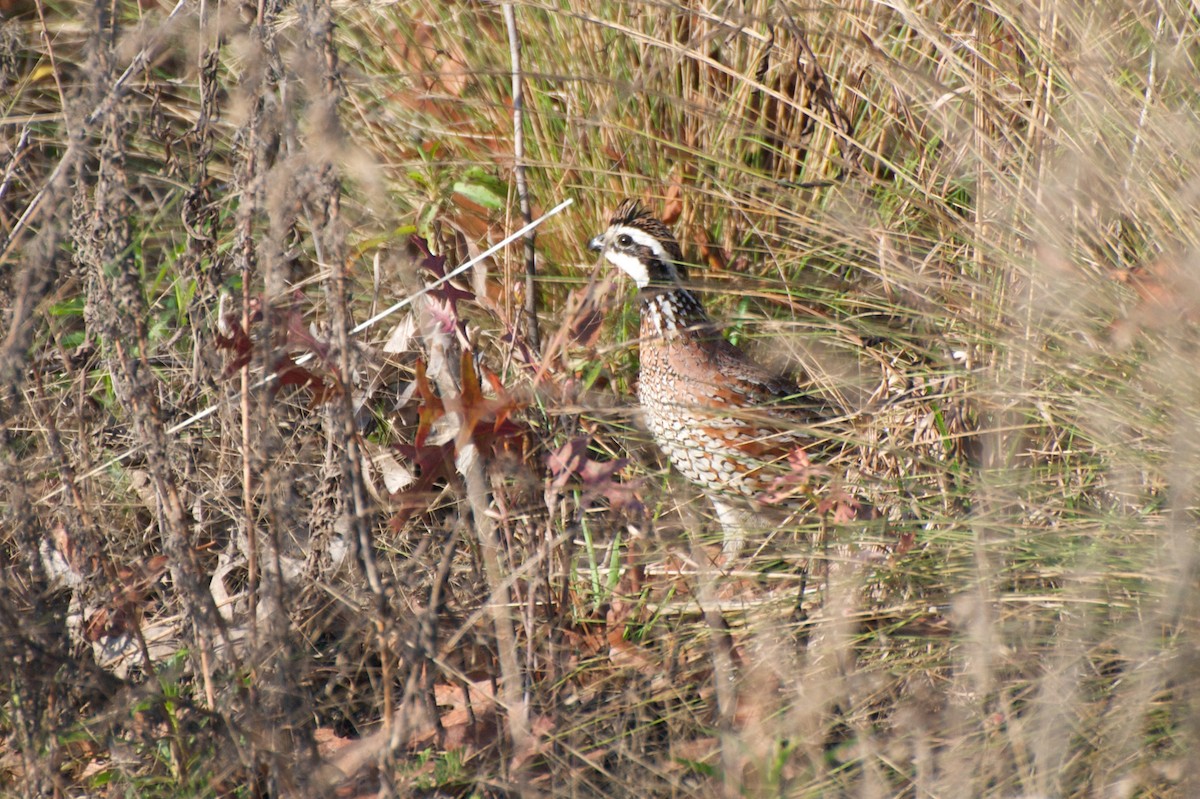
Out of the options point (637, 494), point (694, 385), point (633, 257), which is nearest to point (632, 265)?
point (633, 257)

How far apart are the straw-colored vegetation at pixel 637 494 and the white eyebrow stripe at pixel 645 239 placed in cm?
18

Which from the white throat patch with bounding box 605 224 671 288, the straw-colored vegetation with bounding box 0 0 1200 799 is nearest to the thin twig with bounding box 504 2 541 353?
the straw-colored vegetation with bounding box 0 0 1200 799

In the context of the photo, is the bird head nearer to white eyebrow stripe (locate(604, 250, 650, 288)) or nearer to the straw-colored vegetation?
white eyebrow stripe (locate(604, 250, 650, 288))

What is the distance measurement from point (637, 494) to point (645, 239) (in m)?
1.03

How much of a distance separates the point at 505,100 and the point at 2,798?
2708 millimetres

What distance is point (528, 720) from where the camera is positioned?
278 cm

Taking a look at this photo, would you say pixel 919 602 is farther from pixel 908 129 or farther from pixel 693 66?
pixel 693 66

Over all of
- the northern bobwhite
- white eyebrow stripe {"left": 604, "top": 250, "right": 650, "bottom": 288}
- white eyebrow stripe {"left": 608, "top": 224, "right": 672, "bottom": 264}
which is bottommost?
the northern bobwhite

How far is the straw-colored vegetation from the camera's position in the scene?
7.68ft

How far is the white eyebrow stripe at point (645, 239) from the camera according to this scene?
389cm

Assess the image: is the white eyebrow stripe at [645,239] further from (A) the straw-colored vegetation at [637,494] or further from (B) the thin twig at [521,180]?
(B) the thin twig at [521,180]

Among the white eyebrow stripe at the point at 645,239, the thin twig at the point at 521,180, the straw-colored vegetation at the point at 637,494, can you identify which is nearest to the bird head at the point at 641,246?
the white eyebrow stripe at the point at 645,239

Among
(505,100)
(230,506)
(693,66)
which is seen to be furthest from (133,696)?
(693,66)

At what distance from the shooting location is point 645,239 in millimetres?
3906
